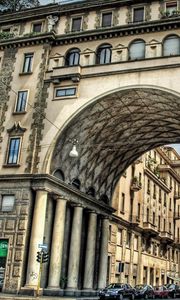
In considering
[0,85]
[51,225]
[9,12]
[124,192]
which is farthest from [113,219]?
[9,12]

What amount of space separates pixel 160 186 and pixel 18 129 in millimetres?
34631

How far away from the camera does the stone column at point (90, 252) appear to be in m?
37.2

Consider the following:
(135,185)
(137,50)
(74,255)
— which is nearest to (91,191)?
(74,255)

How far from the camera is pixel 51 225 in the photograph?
3231 centimetres

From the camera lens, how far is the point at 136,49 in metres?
32.1

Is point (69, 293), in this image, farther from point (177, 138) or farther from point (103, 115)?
point (177, 138)

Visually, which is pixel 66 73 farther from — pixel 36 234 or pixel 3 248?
pixel 3 248

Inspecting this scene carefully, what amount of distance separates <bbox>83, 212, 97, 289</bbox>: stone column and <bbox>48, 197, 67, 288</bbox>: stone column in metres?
6.37

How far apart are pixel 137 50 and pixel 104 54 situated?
8.13 ft

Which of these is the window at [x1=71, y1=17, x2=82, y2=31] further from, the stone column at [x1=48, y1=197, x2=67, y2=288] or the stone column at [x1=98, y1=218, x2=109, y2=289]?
the stone column at [x1=98, y1=218, x2=109, y2=289]

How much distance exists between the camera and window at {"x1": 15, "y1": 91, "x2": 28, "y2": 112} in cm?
3338

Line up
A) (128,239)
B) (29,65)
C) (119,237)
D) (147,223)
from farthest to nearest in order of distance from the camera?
(147,223)
(128,239)
(119,237)
(29,65)

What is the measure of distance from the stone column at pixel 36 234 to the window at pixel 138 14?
13817mm

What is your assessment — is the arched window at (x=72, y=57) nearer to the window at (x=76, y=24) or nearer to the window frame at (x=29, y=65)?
the window at (x=76, y=24)
